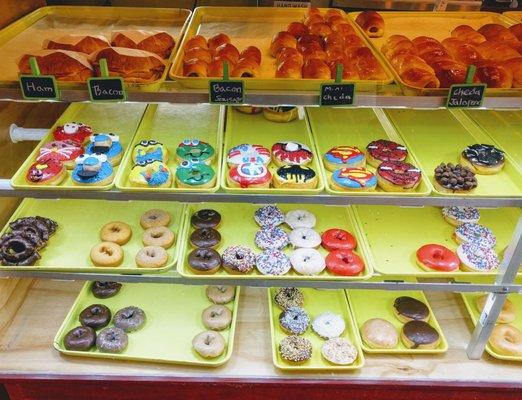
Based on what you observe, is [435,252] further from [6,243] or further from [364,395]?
[6,243]

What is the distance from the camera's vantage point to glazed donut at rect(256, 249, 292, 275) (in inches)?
98.9

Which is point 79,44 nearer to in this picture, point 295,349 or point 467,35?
point 295,349

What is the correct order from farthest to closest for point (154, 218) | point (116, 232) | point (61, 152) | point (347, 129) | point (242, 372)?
point (347, 129) < point (154, 218) < point (116, 232) < point (242, 372) < point (61, 152)

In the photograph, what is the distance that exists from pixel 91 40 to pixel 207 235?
1.14m

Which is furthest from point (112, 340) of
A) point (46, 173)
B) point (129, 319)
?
point (46, 173)

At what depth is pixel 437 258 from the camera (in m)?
2.54

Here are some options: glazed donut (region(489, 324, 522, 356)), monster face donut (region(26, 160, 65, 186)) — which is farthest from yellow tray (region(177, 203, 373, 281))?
glazed donut (region(489, 324, 522, 356))

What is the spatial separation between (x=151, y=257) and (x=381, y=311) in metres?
1.35

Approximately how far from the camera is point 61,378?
8.35 ft

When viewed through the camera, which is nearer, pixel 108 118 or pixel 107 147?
pixel 107 147

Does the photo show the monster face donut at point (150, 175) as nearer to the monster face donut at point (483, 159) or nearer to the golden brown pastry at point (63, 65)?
the golden brown pastry at point (63, 65)

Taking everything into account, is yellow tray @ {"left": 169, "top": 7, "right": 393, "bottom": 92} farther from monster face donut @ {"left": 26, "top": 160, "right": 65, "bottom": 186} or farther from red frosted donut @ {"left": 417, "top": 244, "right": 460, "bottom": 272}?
red frosted donut @ {"left": 417, "top": 244, "right": 460, "bottom": 272}

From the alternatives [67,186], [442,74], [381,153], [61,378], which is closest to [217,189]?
[67,186]

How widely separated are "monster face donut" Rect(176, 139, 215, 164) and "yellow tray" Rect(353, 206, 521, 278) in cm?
95
